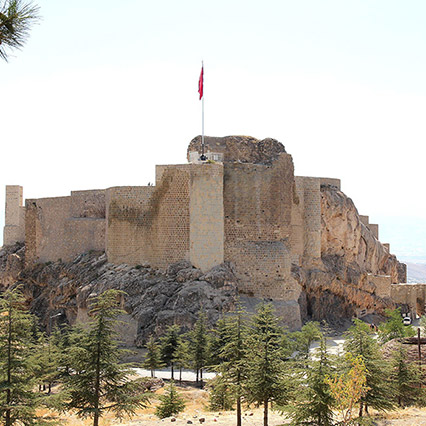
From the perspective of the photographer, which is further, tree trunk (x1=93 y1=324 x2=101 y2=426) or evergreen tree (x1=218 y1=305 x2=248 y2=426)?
evergreen tree (x1=218 y1=305 x2=248 y2=426)

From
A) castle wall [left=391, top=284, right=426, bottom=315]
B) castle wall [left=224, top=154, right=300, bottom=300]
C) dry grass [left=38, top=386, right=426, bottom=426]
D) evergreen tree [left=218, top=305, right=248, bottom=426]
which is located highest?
castle wall [left=224, top=154, right=300, bottom=300]

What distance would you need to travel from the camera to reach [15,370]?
13.0 meters

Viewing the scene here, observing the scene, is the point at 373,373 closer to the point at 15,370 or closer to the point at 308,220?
the point at 15,370

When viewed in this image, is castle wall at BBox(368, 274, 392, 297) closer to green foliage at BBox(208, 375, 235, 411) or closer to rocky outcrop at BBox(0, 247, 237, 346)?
rocky outcrop at BBox(0, 247, 237, 346)

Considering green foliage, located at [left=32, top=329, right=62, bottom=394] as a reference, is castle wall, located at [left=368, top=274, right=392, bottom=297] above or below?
above

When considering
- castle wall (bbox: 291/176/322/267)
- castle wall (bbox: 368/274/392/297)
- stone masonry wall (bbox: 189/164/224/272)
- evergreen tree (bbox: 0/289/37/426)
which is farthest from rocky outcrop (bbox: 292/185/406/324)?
evergreen tree (bbox: 0/289/37/426)

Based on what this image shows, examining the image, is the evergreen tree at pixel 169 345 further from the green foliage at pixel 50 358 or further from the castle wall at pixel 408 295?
the castle wall at pixel 408 295

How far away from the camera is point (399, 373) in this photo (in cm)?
1858

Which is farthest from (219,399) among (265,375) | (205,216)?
(205,216)

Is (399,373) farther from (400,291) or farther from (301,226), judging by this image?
(400,291)

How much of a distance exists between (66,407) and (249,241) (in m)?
18.1

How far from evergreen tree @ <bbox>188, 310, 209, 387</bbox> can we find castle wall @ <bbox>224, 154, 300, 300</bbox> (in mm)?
5619

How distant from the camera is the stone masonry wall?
97.3ft

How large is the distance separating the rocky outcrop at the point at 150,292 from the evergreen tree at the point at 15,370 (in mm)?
12520
